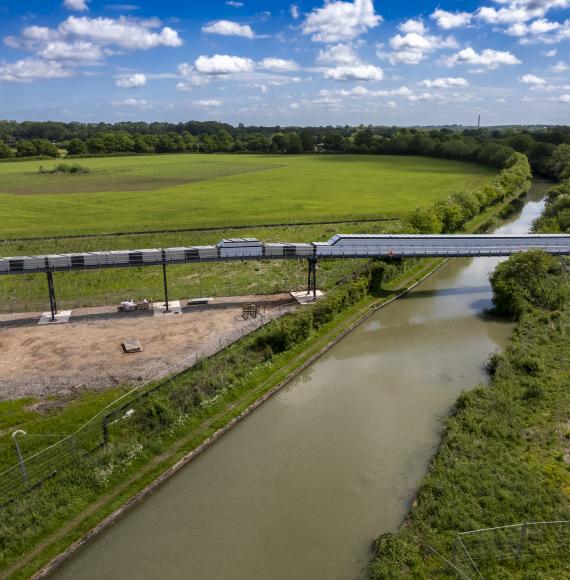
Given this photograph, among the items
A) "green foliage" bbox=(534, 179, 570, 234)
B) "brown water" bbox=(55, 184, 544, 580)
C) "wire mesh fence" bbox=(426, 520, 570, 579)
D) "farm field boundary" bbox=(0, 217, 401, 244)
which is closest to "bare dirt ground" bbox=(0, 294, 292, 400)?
"brown water" bbox=(55, 184, 544, 580)

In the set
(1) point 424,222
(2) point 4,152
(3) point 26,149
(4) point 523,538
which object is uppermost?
(3) point 26,149

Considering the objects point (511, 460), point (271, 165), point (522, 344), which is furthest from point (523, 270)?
point (271, 165)

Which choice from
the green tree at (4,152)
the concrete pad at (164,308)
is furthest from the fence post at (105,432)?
the green tree at (4,152)

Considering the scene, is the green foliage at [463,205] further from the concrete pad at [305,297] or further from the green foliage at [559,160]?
the concrete pad at [305,297]

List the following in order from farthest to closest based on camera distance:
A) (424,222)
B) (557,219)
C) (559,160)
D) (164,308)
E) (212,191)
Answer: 1. (559,160)
2. (212,191)
3. (557,219)
4. (424,222)
5. (164,308)

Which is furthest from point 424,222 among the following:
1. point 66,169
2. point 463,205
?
point 66,169

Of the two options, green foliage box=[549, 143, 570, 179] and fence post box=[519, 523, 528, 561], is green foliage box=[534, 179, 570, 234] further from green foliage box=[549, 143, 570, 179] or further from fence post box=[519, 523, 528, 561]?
green foliage box=[549, 143, 570, 179]

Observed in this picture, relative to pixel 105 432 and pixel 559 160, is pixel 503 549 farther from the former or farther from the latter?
pixel 559 160
